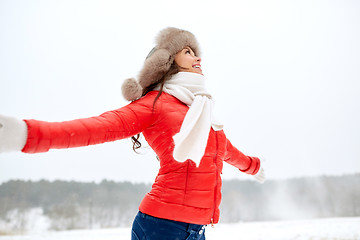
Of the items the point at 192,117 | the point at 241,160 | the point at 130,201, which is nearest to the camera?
the point at 192,117

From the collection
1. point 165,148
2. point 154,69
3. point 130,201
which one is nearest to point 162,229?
point 165,148

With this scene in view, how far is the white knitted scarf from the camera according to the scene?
2.27 feet

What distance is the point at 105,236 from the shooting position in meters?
2.62

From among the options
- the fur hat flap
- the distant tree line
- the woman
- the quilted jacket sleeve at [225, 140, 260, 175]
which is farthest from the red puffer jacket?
the distant tree line

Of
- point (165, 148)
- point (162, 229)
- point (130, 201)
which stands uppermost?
point (165, 148)

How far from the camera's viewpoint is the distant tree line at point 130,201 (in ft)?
12.2

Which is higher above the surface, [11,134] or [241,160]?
[11,134]

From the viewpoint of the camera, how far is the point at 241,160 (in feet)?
3.87

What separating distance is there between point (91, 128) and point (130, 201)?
3.90 m

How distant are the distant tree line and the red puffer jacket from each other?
319 cm

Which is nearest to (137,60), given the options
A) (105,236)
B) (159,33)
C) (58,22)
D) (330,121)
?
(58,22)

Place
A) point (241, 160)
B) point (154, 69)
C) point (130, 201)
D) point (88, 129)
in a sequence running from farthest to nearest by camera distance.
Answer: point (130, 201) → point (241, 160) → point (154, 69) → point (88, 129)

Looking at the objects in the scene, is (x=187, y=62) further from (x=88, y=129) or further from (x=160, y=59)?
(x=88, y=129)

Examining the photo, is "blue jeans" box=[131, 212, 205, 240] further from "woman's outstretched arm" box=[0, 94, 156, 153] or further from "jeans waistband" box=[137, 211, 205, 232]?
"woman's outstretched arm" box=[0, 94, 156, 153]
